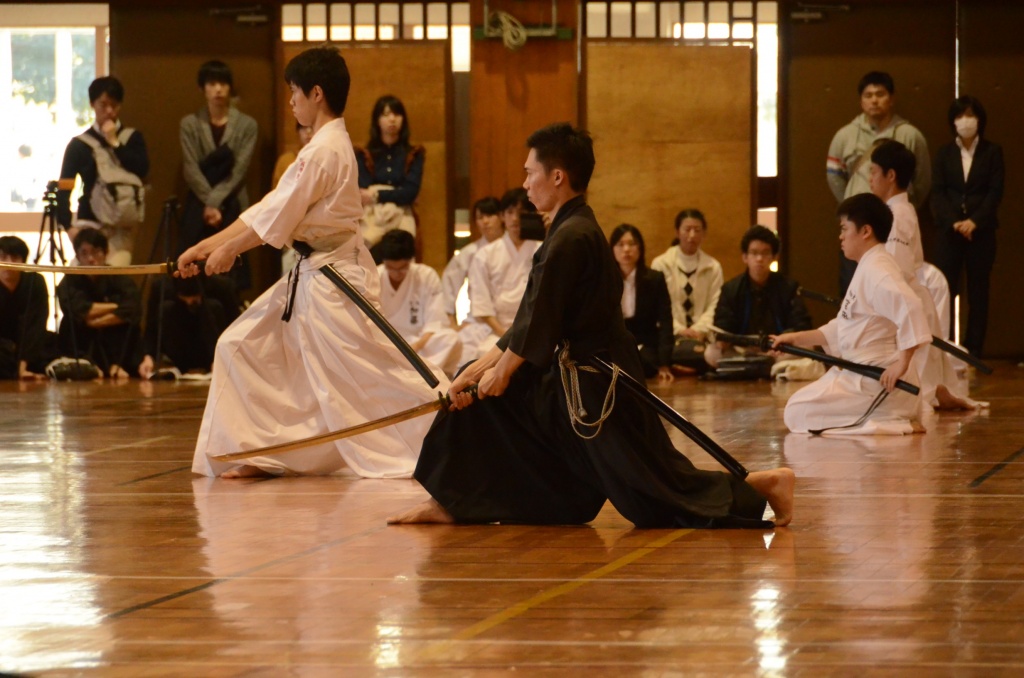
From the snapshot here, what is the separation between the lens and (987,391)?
7395 mm

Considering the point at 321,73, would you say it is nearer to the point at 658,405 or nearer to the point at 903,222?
the point at 658,405

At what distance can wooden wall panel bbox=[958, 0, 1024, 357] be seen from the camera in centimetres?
966

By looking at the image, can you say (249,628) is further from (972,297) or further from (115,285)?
(972,297)

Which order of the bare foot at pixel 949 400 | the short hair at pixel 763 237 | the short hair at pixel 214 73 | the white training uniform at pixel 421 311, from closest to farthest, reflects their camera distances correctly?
1. the bare foot at pixel 949 400
2. the short hair at pixel 763 237
3. the white training uniform at pixel 421 311
4. the short hair at pixel 214 73

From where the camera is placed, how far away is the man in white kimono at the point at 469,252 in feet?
30.1

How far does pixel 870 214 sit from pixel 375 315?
2.05 meters

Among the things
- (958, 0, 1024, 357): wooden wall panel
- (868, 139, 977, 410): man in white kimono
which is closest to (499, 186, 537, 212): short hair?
(868, 139, 977, 410): man in white kimono

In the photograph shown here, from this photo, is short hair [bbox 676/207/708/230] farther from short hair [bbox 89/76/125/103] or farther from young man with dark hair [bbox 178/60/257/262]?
short hair [bbox 89/76/125/103]

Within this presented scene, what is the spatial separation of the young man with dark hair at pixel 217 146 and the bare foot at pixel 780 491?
6.37 metres

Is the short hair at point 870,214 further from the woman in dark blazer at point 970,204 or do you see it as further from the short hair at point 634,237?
the woman in dark blazer at point 970,204

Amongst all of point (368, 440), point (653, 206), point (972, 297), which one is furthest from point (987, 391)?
point (368, 440)

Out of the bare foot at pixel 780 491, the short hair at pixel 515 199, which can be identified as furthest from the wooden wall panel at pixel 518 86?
the bare foot at pixel 780 491

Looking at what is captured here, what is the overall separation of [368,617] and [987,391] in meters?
5.47

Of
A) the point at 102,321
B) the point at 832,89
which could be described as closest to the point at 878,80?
the point at 832,89
